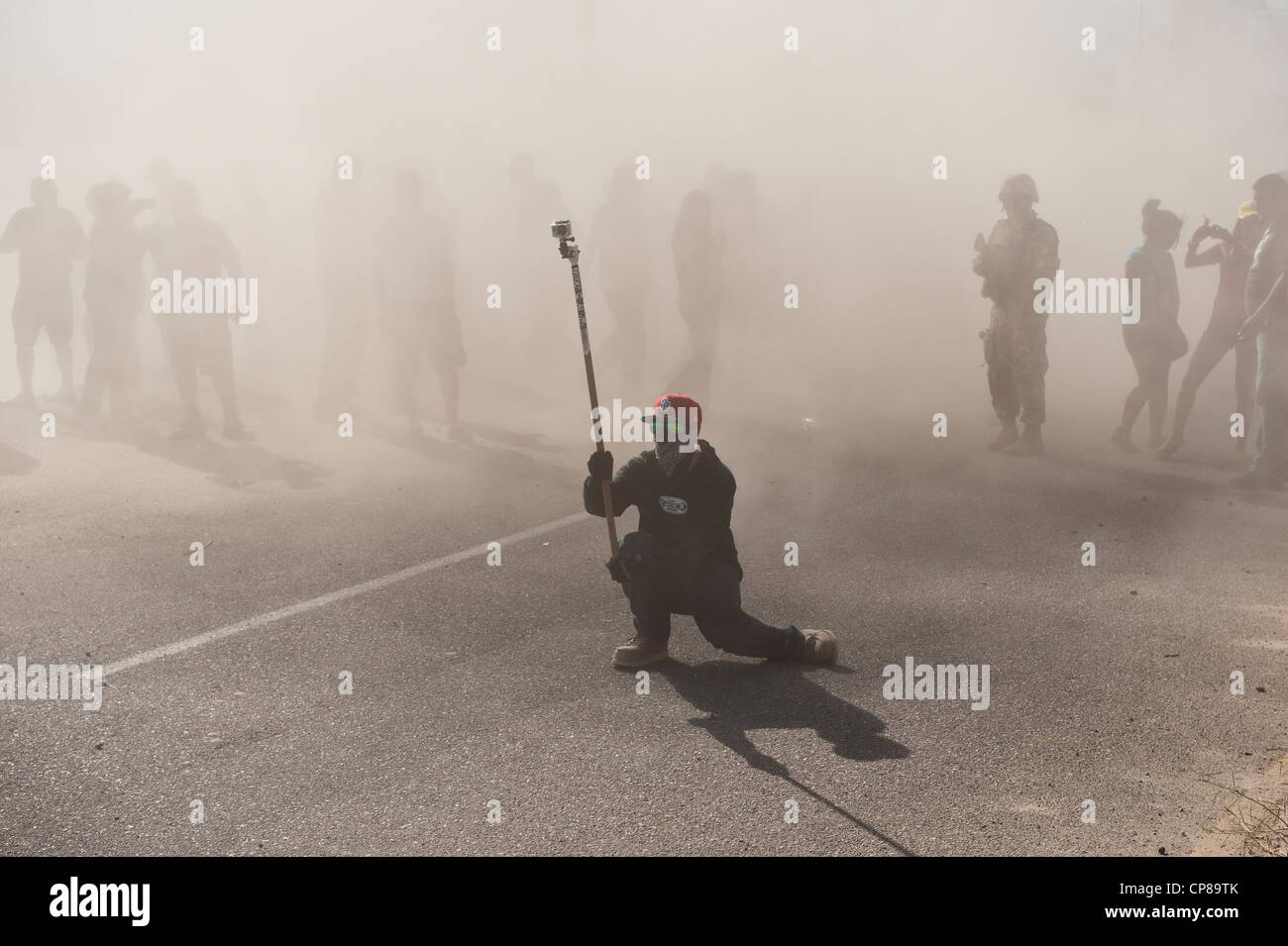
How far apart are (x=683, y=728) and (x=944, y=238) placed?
16.7 metres

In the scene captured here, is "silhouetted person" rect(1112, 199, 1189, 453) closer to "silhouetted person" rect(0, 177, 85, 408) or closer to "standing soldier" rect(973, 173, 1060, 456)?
"standing soldier" rect(973, 173, 1060, 456)

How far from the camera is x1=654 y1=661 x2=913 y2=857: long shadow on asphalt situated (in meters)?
4.54

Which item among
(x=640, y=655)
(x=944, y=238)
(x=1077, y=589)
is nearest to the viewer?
(x=640, y=655)

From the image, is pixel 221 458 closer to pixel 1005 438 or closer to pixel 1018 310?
pixel 1005 438

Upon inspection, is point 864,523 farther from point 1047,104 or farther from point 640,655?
point 1047,104

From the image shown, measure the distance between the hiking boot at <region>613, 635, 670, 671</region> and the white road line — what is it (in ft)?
5.72

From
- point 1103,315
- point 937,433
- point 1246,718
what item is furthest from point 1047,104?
point 1246,718

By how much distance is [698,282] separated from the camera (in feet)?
43.2

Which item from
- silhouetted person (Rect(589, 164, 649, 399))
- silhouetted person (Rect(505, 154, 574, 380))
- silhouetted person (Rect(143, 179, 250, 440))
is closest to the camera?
silhouetted person (Rect(143, 179, 250, 440))

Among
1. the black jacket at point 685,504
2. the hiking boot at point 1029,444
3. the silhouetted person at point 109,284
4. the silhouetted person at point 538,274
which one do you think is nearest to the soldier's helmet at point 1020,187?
the hiking boot at point 1029,444

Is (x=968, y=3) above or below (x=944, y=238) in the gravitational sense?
above

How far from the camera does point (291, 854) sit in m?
3.85

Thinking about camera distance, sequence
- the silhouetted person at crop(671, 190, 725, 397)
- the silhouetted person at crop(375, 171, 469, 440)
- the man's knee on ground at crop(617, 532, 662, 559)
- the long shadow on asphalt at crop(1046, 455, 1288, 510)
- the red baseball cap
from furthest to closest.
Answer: the silhouetted person at crop(671, 190, 725, 397) → the silhouetted person at crop(375, 171, 469, 440) → the long shadow on asphalt at crop(1046, 455, 1288, 510) → the man's knee on ground at crop(617, 532, 662, 559) → the red baseball cap

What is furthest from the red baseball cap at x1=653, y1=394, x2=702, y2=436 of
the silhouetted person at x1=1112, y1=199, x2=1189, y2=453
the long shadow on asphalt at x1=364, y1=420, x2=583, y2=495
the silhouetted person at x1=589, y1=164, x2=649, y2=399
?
the silhouetted person at x1=589, y1=164, x2=649, y2=399
